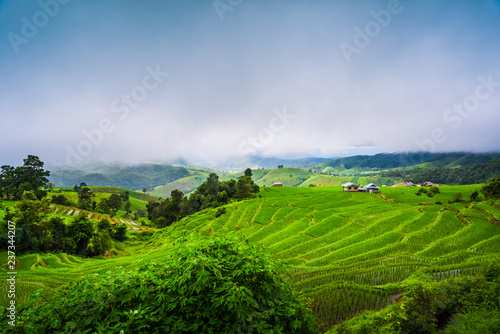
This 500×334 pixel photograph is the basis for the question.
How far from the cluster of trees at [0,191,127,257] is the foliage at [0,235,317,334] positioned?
38850 mm

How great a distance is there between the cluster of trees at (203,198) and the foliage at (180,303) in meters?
67.6

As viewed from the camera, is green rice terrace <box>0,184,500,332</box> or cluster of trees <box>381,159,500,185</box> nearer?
green rice terrace <box>0,184,500,332</box>

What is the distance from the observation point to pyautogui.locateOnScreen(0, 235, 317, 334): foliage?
445 centimetres

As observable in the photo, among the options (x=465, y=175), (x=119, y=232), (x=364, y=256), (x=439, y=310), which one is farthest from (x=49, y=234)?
(x=465, y=175)

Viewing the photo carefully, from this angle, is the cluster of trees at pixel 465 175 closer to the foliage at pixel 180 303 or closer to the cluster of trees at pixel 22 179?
the foliage at pixel 180 303

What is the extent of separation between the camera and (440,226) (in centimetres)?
2130

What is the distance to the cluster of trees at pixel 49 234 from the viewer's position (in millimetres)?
34000

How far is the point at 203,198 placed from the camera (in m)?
78.4

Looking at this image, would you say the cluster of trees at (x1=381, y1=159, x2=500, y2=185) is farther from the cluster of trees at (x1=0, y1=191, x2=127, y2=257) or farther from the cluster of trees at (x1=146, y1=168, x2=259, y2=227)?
the cluster of trees at (x1=0, y1=191, x2=127, y2=257)

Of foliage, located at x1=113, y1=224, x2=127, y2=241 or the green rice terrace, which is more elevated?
the green rice terrace

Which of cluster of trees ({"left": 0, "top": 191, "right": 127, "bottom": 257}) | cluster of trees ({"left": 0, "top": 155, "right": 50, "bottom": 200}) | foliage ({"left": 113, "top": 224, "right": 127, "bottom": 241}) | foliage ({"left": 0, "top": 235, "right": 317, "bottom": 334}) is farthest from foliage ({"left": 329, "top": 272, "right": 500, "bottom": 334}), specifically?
cluster of trees ({"left": 0, "top": 155, "right": 50, "bottom": 200})

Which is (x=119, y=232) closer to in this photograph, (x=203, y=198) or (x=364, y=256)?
(x=203, y=198)

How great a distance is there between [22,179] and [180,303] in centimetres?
10874

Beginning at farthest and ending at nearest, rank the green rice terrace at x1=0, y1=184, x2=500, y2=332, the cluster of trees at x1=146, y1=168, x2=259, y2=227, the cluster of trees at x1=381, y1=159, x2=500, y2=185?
the cluster of trees at x1=381, y1=159, x2=500, y2=185 < the cluster of trees at x1=146, y1=168, x2=259, y2=227 < the green rice terrace at x1=0, y1=184, x2=500, y2=332
